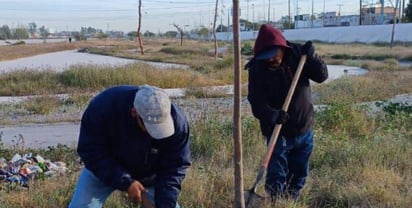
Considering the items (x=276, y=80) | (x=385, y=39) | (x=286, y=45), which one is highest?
(x=286, y=45)

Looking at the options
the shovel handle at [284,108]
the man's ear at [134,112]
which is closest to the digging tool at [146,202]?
the man's ear at [134,112]

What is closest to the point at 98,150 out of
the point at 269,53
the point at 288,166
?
the point at 269,53

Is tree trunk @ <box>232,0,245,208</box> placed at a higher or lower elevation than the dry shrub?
higher

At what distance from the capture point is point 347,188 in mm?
3734

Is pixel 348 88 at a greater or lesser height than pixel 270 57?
lesser

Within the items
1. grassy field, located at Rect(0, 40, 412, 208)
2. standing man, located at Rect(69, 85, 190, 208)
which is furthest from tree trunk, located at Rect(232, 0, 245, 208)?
standing man, located at Rect(69, 85, 190, 208)

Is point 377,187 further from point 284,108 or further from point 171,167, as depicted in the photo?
point 171,167

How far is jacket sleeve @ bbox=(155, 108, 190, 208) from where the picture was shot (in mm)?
2536

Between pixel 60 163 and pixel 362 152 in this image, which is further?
pixel 60 163

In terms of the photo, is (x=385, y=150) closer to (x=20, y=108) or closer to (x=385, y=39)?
(x=20, y=108)

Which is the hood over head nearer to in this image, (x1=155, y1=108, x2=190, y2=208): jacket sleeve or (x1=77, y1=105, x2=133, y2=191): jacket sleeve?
(x1=155, y1=108, x2=190, y2=208): jacket sleeve

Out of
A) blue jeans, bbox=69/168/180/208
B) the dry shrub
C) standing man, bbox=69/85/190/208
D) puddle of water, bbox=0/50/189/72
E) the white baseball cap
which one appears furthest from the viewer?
puddle of water, bbox=0/50/189/72

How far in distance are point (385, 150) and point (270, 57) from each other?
1.92 meters

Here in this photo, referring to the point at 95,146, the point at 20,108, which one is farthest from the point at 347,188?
the point at 20,108
